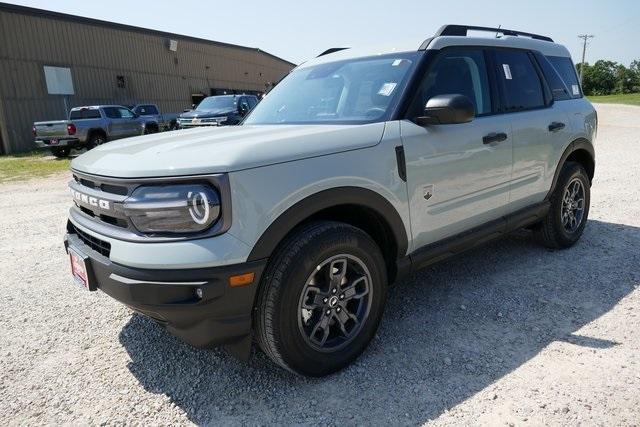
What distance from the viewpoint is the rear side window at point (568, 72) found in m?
4.40

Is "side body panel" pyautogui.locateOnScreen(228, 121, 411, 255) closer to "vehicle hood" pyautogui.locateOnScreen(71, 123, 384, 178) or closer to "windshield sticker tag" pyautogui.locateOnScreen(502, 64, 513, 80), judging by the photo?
"vehicle hood" pyautogui.locateOnScreen(71, 123, 384, 178)

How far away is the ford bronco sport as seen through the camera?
6.95ft

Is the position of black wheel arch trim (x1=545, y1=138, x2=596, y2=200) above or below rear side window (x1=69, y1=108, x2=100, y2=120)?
below

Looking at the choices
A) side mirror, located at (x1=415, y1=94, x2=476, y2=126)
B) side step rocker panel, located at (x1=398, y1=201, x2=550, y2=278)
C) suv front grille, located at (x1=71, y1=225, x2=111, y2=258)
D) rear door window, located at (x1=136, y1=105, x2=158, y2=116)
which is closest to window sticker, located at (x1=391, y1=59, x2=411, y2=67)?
side mirror, located at (x1=415, y1=94, x2=476, y2=126)

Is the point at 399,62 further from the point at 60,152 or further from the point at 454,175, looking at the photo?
the point at 60,152

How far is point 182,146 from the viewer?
2420 mm

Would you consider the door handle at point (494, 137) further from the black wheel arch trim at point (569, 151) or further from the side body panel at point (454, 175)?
the black wheel arch trim at point (569, 151)

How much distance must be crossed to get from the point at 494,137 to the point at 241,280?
218 centimetres

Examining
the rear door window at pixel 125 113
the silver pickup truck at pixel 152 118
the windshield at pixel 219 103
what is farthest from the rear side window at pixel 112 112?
the windshield at pixel 219 103

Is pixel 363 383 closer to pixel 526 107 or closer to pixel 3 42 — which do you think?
pixel 526 107

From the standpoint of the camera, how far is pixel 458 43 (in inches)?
130

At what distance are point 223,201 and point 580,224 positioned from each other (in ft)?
13.0

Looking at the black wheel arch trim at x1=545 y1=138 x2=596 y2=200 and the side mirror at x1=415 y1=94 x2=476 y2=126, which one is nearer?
the side mirror at x1=415 y1=94 x2=476 y2=126

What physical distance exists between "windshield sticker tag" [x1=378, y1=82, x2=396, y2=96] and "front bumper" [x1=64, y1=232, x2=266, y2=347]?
1.45 meters
